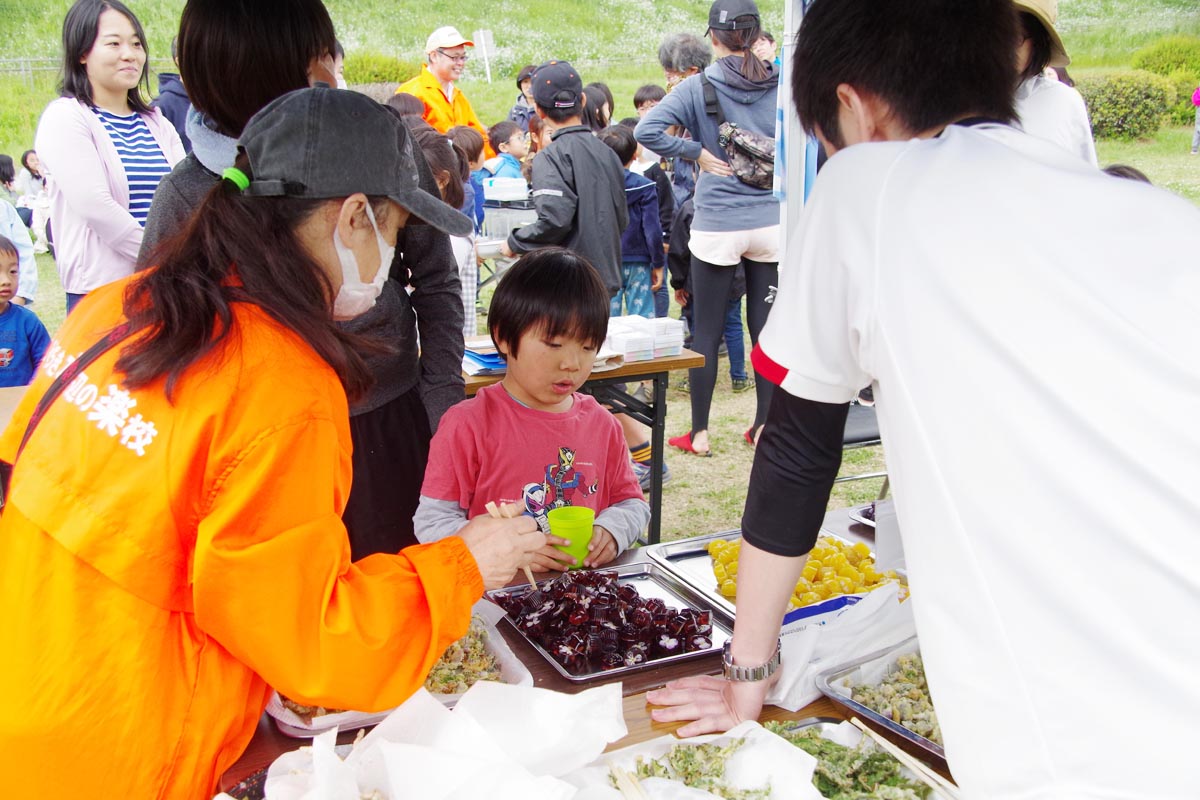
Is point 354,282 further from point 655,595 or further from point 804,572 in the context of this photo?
point 804,572

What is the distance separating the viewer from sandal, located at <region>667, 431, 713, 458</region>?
5.70m

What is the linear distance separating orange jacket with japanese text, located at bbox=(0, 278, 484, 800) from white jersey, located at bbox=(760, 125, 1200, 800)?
2.24 feet

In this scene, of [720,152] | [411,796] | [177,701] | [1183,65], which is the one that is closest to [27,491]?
[177,701]

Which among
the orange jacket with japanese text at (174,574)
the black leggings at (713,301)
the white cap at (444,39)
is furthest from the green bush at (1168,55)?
the orange jacket with japanese text at (174,574)

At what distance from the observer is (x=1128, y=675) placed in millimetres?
960

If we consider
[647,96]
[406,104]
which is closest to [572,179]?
[406,104]

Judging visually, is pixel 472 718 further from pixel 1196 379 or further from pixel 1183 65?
pixel 1183 65

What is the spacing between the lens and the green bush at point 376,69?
9.27 m

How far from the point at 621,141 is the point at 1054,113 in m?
4.03

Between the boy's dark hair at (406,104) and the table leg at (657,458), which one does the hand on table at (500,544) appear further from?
the boy's dark hair at (406,104)

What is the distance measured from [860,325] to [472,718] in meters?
0.70

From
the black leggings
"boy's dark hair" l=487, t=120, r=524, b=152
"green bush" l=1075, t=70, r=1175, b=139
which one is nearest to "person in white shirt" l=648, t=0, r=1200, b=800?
the black leggings

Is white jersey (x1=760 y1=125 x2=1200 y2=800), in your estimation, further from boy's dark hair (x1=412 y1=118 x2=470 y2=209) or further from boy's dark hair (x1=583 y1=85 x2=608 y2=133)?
boy's dark hair (x1=583 y1=85 x2=608 y2=133)

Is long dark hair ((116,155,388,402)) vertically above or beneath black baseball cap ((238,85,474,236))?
beneath
